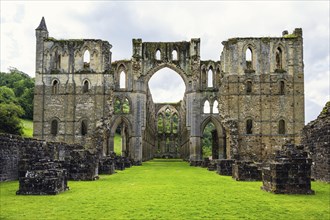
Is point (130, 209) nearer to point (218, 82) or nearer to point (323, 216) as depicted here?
point (323, 216)

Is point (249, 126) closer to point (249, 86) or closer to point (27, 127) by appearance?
point (249, 86)

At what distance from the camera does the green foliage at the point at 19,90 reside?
5615cm

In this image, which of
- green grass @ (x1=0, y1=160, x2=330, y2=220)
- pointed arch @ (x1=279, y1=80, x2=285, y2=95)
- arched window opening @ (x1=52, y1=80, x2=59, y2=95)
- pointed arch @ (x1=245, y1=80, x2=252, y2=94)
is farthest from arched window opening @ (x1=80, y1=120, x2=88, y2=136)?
green grass @ (x1=0, y1=160, x2=330, y2=220)

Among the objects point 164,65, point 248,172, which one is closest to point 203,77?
point 164,65

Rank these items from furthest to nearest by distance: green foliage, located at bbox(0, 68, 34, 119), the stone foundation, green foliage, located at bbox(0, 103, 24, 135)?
green foliage, located at bbox(0, 68, 34, 119) → green foliage, located at bbox(0, 103, 24, 135) → the stone foundation

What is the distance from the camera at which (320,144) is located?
1565 cm

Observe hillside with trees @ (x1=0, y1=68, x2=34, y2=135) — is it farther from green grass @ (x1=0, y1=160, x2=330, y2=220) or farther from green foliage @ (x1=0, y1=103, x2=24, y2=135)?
green grass @ (x1=0, y1=160, x2=330, y2=220)

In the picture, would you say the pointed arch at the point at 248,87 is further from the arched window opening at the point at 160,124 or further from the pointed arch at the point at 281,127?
the arched window opening at the point at 160,124

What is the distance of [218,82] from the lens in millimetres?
40938

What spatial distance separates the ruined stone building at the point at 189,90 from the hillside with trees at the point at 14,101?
7.31m

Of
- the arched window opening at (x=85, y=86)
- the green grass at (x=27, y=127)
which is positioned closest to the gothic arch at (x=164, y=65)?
the arched window opening at (x=85, y=86)

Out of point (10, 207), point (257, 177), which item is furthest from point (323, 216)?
point (257, 177)

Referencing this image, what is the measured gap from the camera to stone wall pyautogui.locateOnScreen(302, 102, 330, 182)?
48.8 feet

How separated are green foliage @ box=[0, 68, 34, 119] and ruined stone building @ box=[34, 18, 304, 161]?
18207 millimetres
